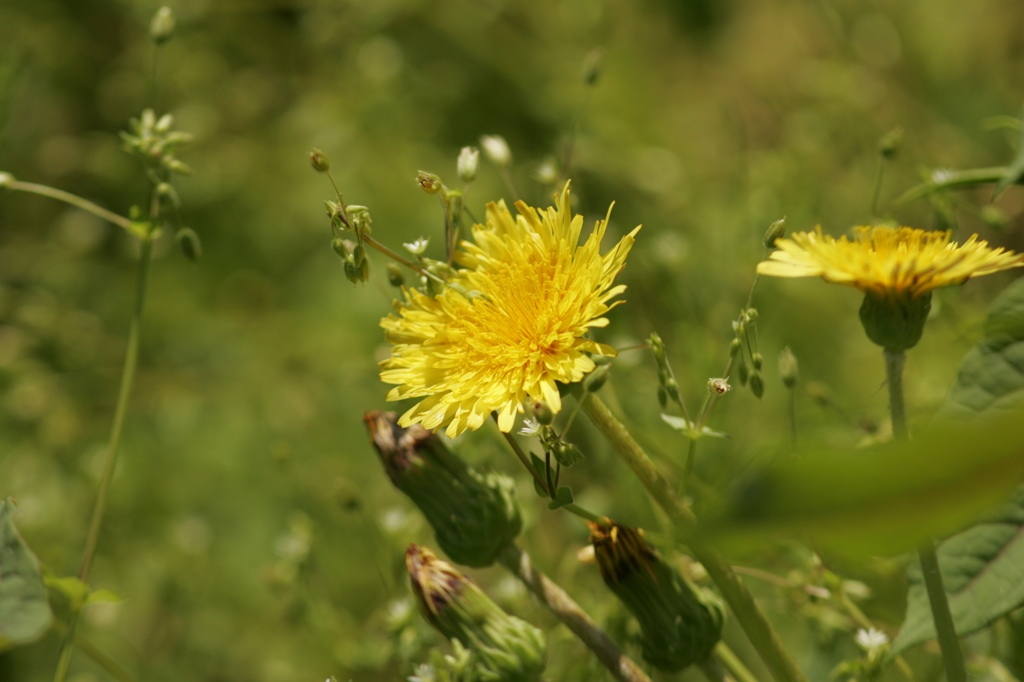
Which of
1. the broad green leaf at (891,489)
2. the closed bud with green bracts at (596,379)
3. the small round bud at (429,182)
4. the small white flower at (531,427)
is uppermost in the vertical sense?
the small round bud at (429,182)

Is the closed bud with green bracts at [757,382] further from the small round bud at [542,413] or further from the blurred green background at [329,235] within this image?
the blurred green background at [329,235]

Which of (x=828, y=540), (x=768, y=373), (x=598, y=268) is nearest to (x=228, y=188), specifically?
(x=768, y=373)

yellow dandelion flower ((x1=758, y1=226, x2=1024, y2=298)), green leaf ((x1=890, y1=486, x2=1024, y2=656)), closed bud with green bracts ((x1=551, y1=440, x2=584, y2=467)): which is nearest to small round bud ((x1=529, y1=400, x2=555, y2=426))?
closed bud with green bracts ((x1=551, y1=440, x2=584, y2=467))

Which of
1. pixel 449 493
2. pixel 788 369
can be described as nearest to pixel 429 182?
pixel 449 493

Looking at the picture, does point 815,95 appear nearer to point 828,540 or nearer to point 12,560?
point 828,540

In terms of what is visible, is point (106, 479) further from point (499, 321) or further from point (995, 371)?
point (995, 371)

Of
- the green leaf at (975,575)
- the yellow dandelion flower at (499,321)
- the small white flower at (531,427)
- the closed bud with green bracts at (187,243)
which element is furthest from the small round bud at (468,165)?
the green leaf at (975,575)

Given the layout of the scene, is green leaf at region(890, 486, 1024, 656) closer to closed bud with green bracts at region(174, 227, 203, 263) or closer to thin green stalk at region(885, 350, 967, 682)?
thin green stalk at region(885, 350, 967, 682)
